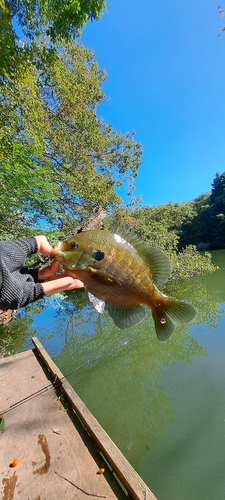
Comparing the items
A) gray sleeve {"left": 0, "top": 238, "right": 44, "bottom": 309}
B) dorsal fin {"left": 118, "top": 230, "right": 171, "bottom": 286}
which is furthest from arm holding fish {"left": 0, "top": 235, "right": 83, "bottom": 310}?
dorsal fin {"left": 118, "top": 230, "right": 171, "bottom": 286}

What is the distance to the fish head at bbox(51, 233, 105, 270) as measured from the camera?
3.19 feet

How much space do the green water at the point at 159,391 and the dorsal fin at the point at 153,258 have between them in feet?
9.02

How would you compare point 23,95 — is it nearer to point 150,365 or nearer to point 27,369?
point 27,369

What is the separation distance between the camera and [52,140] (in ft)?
25.3

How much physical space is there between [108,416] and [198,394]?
1.72m

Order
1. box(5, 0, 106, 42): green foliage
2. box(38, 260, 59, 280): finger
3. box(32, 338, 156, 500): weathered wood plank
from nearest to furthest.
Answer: box(38, 260, 59, 280): finger < box(32, 338, 156, 500): weathered wood plank < box(5, 0, 106, 42): green foliage

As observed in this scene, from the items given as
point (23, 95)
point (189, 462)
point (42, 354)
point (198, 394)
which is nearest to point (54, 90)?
point (23, 95)

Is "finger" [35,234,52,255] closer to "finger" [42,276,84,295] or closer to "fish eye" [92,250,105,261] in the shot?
"finger" [42,276,84,295]

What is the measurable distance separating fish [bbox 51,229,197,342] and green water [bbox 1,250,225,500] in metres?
2.67

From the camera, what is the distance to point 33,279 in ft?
3.89

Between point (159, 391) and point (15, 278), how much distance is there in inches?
192

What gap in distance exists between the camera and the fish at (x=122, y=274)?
1001 mm

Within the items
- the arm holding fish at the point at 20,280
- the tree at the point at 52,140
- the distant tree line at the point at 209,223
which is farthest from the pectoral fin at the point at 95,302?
the distant tree line at the point at 209,223

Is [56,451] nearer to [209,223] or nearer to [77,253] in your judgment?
[77,253]
